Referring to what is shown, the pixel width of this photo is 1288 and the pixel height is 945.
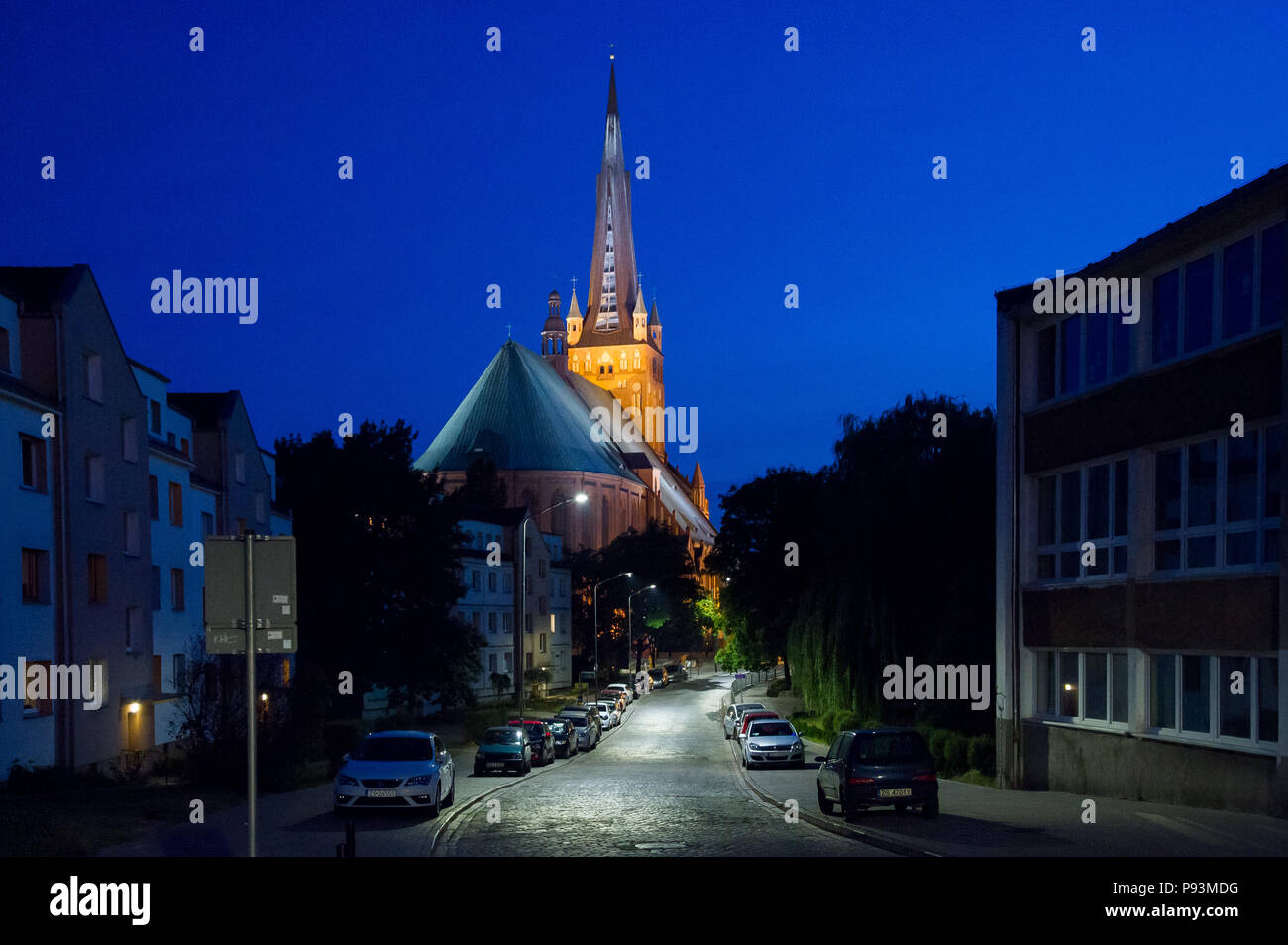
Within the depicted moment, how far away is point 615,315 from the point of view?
553 ft

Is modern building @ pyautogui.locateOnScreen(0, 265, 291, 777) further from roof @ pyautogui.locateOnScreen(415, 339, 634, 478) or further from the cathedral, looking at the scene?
roof @ pyautogui.locateOnScreen(415, 339, 634, 478)

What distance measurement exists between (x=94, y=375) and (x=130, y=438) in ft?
7.87

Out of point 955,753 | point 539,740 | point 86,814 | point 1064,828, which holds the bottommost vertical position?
point 539,740

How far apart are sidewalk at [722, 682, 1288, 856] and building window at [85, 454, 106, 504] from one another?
764 inches

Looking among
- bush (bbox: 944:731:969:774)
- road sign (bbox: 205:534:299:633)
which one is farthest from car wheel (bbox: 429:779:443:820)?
bush (bbox: 944:731:969:774)

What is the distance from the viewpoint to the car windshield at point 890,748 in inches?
795

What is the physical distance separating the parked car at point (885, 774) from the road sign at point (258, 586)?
1130cm

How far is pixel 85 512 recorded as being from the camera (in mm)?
31781

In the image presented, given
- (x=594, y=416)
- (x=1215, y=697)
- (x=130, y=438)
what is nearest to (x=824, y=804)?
(x=1215, y=697)

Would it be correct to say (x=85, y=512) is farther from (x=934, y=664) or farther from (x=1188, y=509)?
(x=1188, y=509)

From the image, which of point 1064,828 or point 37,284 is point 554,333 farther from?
point 1064,828

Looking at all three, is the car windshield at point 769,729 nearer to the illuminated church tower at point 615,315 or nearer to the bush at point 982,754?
the bush at point 982,754

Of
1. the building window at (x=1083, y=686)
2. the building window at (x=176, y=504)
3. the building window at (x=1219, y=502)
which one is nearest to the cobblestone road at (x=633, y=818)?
the building window at (x=1083, y=686)

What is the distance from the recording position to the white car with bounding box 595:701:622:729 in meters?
56.5
